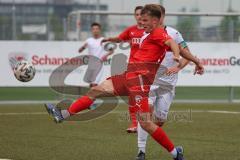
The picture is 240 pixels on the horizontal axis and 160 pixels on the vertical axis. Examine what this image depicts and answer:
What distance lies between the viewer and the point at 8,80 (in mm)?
20750

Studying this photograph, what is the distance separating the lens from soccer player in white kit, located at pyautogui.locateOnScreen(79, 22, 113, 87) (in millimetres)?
20188

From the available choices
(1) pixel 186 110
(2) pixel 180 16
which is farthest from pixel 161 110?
(2) pixel 180 16

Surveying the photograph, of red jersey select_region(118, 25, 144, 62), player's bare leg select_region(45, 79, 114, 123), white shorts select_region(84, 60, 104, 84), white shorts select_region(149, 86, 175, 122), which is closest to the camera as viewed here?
player's bare leg select_region(45, 79, 114, 123)

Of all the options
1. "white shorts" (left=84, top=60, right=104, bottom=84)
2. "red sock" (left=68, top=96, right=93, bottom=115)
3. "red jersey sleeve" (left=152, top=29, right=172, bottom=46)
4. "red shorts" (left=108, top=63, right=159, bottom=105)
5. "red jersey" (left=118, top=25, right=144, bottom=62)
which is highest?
"red jersey sleeve" (left=152, top=29, right=172, bottom=46)

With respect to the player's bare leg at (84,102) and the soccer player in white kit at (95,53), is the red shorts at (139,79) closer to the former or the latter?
the player's bare leg at (84,102)

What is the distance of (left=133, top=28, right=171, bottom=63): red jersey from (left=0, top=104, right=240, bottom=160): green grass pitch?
1.46 m

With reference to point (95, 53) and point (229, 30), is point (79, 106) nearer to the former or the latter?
point (95, 53)

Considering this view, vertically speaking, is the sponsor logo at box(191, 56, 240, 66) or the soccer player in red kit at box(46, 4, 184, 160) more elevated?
the soccer player in red kit at box(46, 4, 184, 160)

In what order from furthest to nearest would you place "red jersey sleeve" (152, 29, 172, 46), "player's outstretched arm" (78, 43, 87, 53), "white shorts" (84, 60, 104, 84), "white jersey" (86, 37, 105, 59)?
"white shorts" (84, 60, 104, 84)
"white jersey" (86, 37, 105, 59)
"player's outstretched arm" (78, 43, 87, 53)
"red jersey sleeve" (152, 29, 172, 46)

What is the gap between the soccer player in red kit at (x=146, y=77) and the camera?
9.16 metres

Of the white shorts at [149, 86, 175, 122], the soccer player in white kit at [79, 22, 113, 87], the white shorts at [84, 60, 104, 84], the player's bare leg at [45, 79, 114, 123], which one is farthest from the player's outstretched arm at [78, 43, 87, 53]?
the player's bare leg at [45, 79, 114, 123]

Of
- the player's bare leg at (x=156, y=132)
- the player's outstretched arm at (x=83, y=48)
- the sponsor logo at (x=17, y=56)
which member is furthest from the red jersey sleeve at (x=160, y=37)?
the sponsor logo at (x=17, y=56)

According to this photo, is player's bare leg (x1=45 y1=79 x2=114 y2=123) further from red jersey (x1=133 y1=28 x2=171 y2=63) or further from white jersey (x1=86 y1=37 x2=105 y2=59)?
white jersey (x1=86 y1=37 x2=105 y2=59)

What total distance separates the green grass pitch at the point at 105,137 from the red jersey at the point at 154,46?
146 centimetres
